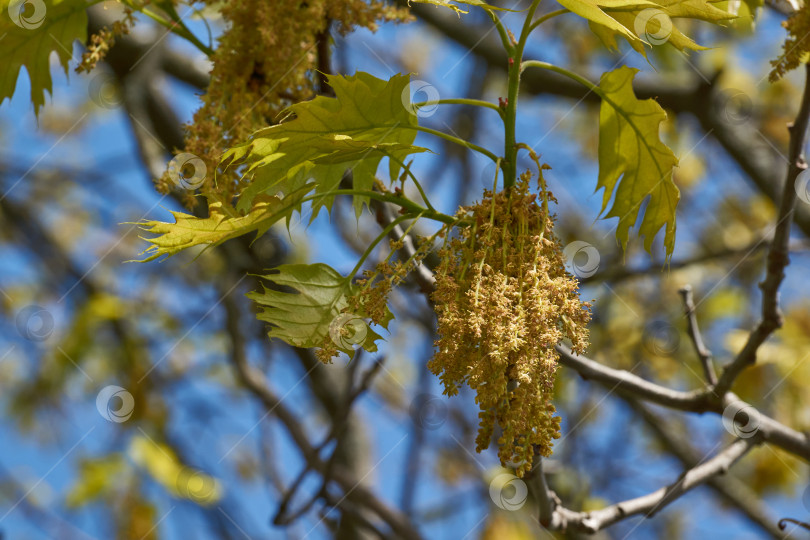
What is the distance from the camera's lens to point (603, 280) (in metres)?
3.40

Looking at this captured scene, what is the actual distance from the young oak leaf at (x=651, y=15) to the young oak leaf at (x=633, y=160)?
0.09 metres

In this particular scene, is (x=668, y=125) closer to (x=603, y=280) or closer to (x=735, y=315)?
(x=735, y=315)

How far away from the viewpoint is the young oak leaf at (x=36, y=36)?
192 cm

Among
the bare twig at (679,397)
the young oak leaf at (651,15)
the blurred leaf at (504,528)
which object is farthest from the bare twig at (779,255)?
the blurred leaf at (504,528)

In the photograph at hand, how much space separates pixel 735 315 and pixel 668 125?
4.56 ft

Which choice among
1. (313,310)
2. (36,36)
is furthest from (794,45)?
(36,36)

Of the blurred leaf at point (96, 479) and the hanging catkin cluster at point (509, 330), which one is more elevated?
the hanging catkin cluster at point (509, 330)

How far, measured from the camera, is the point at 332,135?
1471 mm

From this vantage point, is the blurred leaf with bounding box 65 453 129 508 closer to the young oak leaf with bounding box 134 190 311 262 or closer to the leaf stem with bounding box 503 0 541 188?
the young oak leaf with bounding box 134 190 311 262

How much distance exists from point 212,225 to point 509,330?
61 cm

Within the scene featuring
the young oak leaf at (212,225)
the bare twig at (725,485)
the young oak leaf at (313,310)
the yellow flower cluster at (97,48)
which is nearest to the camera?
the young oak leaf at (212,225)

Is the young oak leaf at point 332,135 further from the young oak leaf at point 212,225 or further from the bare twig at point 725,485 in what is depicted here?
the bare twig at point 725,485

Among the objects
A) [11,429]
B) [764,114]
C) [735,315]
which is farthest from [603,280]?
[11,429]

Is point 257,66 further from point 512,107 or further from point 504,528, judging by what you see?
point 504,528
